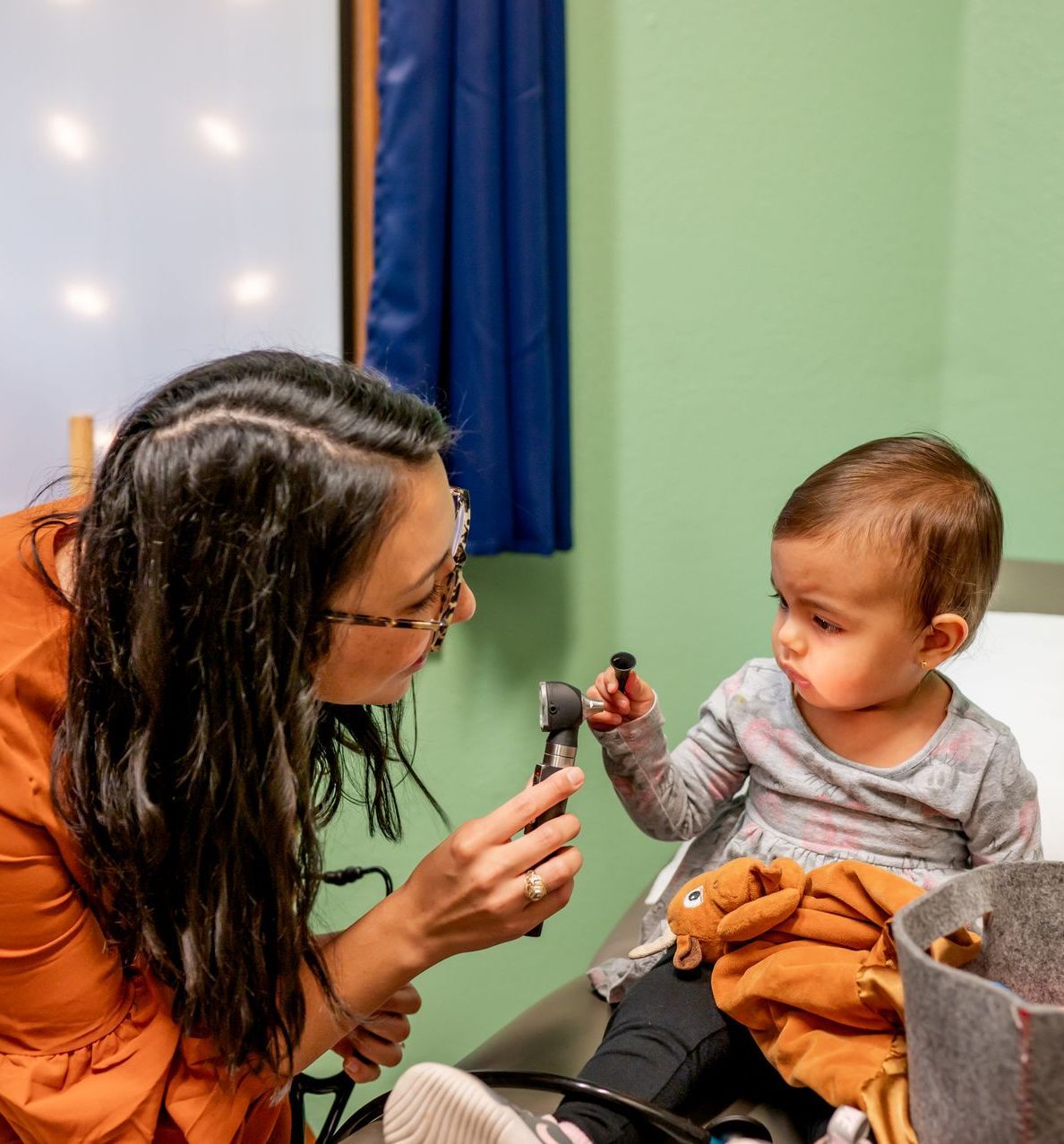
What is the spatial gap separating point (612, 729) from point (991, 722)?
0.38 meters

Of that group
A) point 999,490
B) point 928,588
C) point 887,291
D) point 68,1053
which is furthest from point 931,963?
point 887,291

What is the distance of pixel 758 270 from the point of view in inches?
63.9

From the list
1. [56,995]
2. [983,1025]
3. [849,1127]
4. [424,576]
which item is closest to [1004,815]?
[849,1127]

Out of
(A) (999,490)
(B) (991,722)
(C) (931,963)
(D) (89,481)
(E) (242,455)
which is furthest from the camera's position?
(A) (999,490)

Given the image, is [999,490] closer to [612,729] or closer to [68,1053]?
[612,729]

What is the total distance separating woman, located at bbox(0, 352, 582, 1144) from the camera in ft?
2.58

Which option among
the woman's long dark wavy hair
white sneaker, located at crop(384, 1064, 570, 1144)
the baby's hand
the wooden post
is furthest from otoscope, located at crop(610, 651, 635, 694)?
the wooden post

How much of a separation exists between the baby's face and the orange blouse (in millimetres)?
606

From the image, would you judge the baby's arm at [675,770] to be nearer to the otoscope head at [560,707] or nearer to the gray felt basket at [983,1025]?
the otoscope head at [560,707]

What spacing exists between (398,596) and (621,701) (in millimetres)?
316

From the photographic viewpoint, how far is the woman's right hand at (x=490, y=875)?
872 millimetres

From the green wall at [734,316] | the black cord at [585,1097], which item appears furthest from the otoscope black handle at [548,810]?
the green wall at [734,316]

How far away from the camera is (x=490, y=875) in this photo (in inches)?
34.1

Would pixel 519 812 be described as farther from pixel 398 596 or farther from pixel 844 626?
pixel 844 626
